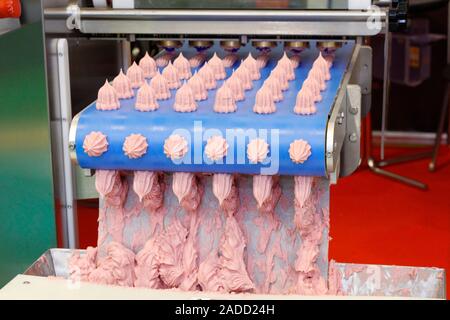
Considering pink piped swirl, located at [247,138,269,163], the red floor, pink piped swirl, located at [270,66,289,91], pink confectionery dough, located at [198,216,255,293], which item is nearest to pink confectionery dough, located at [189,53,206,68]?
pink piped swirl, located at [270,66,289,91]

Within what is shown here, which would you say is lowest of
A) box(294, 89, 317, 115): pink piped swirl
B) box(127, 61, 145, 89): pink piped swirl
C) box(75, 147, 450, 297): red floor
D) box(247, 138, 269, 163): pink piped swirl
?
box(75, 147, 450, 297): red floor

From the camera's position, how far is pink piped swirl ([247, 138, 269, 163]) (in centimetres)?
176

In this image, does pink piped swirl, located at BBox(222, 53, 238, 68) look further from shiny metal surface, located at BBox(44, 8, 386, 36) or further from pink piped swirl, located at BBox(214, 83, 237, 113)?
pink piped swirl, located at BBox(214, 83, 237, 113)

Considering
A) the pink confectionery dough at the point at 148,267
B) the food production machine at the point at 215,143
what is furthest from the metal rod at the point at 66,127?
the pink confectionery dough at the point at 148,267

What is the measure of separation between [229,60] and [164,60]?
19 cm

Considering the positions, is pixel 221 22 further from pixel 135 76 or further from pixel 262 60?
pixel 135 76

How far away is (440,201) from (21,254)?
2.39m

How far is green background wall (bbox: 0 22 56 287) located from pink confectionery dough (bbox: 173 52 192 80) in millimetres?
441

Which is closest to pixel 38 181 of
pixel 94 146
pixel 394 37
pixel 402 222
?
pixel 94 146

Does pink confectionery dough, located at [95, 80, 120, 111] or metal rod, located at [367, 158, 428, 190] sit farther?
metal rod, located at [367, 158, 428, 190]

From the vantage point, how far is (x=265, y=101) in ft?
6.15

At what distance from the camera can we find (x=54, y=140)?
8.12ft

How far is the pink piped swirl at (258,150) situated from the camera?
1.76 m

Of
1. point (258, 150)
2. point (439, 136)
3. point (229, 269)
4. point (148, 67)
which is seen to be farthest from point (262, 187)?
point (439, 136)
